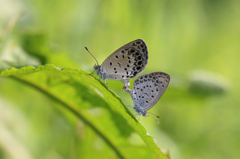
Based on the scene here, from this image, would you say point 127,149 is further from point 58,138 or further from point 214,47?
point 214,47

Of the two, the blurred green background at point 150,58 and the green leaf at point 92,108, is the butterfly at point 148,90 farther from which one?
the green leaf at point 92,108

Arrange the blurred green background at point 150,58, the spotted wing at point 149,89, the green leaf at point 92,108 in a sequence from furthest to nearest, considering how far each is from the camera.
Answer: the blurred green background at point 150,58 → the spotted wing at point 149,89 → the green leaf at point 92,108

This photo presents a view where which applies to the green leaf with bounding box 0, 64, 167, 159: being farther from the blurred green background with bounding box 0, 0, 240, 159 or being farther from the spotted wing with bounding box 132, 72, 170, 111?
the spotted wing with bounding box 132, 72, 170, 111

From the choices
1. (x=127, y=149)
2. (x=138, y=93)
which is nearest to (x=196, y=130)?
(x=138, y=93)

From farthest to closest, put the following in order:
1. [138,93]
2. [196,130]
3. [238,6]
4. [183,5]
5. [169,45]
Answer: [238,6] < [183,5] < [169,45] < [196,130] < [138,93]

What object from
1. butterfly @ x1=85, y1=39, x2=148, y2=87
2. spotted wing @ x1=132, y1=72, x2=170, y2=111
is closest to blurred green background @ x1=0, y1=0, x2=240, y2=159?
butterfly @ x1=85, y1=39, x2=148, y2=87

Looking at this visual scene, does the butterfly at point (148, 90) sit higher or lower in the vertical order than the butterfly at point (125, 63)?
lower

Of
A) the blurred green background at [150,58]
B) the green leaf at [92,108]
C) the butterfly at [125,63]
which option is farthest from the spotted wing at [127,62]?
the green leaf at [92,108]

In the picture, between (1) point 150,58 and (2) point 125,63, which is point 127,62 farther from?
(1) point 150,58
